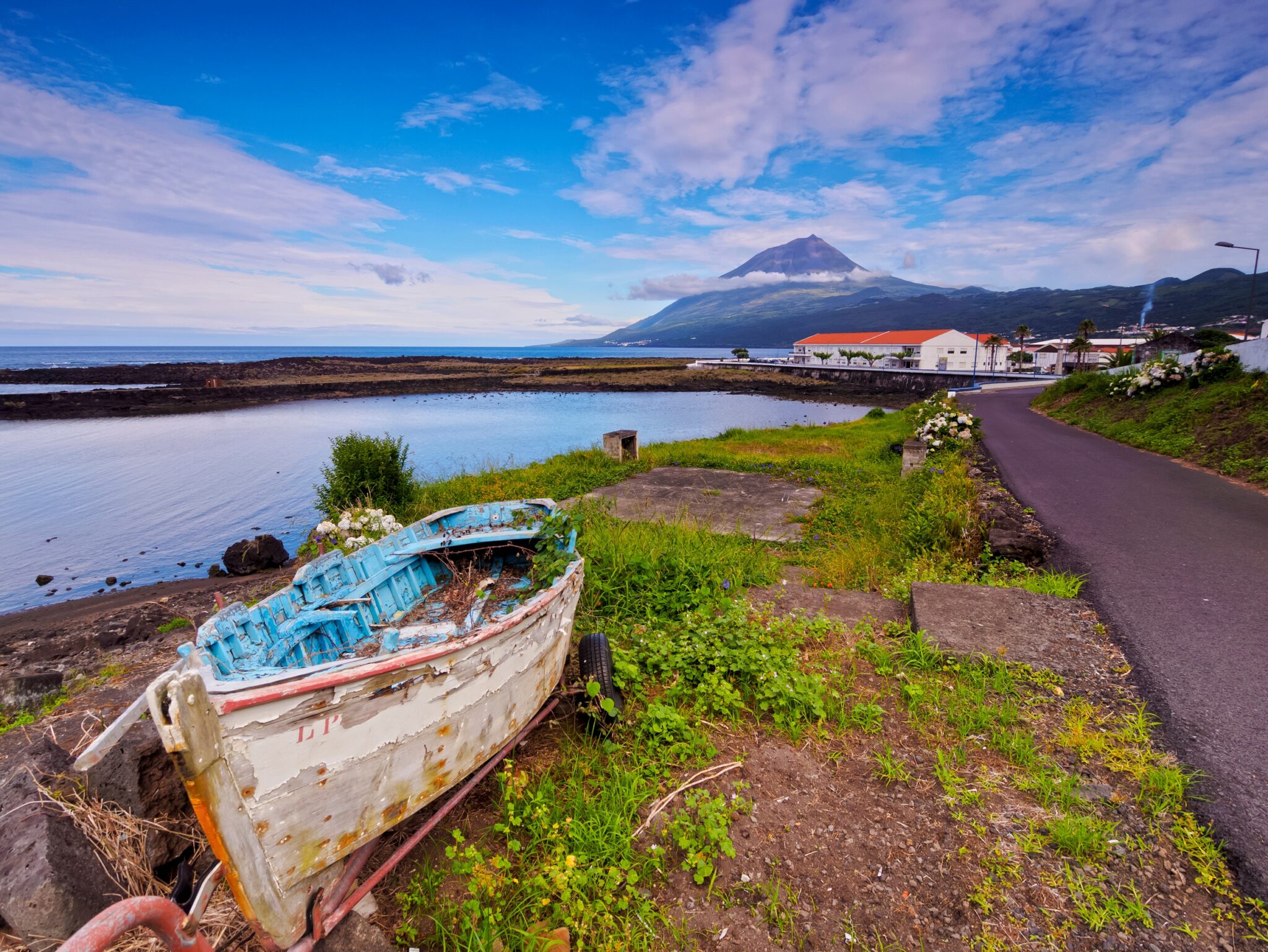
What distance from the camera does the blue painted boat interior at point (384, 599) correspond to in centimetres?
343

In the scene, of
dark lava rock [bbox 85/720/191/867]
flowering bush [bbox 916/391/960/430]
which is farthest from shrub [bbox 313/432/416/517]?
flowering bush [bbox 916/391/960/430]

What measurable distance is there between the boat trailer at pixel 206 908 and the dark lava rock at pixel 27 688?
14.4 ft

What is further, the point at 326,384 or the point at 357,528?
the point at 326,384

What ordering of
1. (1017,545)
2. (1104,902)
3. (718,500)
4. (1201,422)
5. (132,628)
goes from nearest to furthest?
(1104,902)
(1017,545)
(132,628)
(718,500)
(1201,422)

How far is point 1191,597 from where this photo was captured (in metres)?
5.01

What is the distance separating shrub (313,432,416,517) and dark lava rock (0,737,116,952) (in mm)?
7969

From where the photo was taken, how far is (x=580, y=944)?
2662 mm

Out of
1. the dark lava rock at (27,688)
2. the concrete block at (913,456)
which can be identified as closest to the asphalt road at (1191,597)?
the concrete block at (913,456)

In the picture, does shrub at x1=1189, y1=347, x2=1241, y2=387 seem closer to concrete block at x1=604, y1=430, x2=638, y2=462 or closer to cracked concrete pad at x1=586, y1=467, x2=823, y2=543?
cracked concrete pad at x1=586, y1=467, x2=823, y2=543

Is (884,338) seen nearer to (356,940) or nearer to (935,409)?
(935,409)

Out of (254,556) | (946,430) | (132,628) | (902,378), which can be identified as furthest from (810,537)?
(902,378)

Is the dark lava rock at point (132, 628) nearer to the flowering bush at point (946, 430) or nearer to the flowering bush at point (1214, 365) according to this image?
the flowering bush at point (946, 430)

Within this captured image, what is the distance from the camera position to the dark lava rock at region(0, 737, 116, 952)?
2645mm

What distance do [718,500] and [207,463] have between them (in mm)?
18275
